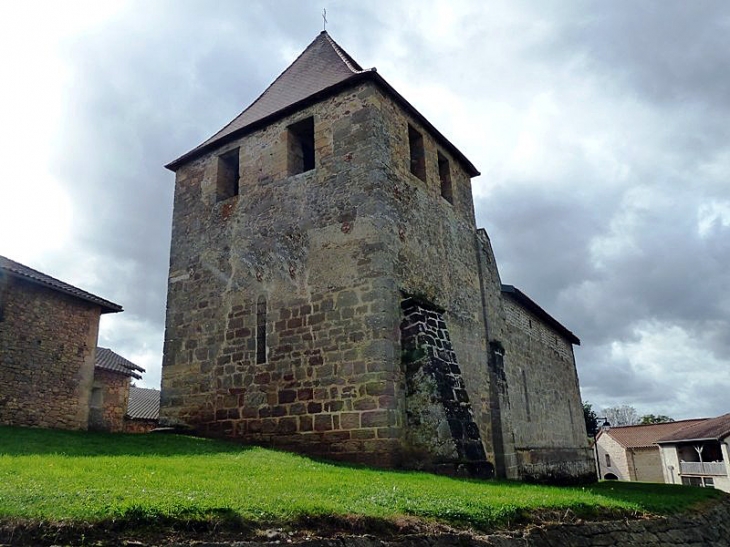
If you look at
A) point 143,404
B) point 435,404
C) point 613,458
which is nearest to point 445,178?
point 435,404

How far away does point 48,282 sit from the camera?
1338 centimetres

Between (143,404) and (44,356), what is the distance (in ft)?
60.0

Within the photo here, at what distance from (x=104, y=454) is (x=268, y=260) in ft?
15.7

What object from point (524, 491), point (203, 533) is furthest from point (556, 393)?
point (203, 533)

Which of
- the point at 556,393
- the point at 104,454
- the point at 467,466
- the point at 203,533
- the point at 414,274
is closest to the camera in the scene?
the point at 203,533

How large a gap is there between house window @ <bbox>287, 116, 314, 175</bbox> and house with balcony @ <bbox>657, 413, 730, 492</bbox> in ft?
106

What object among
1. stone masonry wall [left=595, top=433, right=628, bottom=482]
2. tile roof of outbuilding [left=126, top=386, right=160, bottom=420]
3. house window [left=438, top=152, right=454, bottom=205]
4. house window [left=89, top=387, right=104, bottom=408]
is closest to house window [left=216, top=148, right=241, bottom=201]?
house window [left=438, top=152, right=454, bottom=205]

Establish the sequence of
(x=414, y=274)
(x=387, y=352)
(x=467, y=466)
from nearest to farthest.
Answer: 1. (x=467, y=466)
2. (x=387, y=352)
3. (x=414, y=274)

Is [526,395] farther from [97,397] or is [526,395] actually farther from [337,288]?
[97,397]

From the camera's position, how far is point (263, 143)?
12453 millimetres

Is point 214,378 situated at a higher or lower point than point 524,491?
higher

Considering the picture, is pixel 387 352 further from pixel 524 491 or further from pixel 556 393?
pixel 556 393

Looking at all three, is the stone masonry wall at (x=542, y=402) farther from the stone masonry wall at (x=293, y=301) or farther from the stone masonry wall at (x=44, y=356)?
the stone masonry wall at (x=44, y=356)

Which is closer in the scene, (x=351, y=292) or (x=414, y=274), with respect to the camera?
(x=351, y=292)
